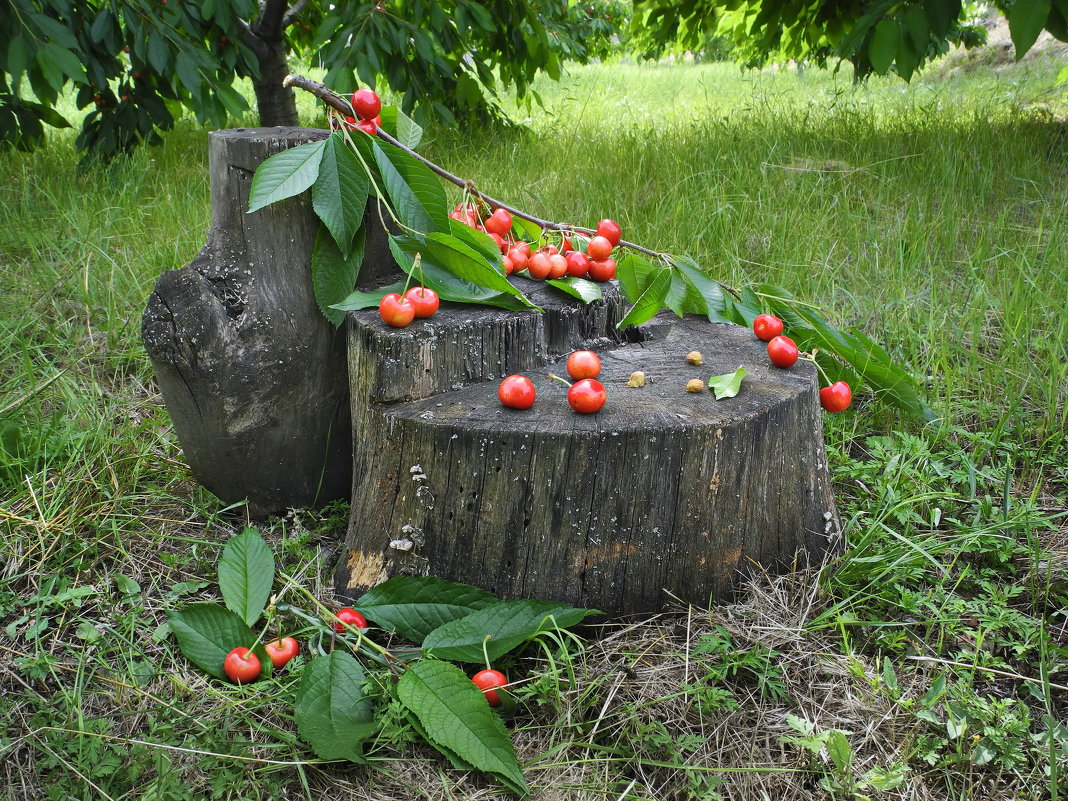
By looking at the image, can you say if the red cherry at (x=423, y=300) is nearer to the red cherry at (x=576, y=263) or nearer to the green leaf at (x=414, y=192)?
the green leaf at (x=414, y=192)

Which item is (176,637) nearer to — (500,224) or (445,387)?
(445,387)

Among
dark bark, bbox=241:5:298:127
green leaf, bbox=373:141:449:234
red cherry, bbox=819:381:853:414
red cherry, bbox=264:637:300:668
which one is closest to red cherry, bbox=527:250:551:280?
green leaf, bbox=373:141:449:234

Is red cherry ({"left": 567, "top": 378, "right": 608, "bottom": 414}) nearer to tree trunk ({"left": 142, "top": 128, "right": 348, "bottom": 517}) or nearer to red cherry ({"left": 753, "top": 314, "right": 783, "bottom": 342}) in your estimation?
red cherry ({"left": 753, "top": 314, "right": 783, "bottom": 342})

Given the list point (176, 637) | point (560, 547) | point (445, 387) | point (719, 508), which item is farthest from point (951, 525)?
point (176, 637)

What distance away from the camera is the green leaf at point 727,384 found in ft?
5.57

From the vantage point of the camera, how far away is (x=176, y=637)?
1667mm

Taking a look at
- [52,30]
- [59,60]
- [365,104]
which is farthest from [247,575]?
[52,30]

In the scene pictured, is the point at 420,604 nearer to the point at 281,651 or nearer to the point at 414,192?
the point at 281,651

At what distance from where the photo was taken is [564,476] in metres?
1.60

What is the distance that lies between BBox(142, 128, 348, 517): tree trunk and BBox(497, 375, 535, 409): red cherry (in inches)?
22.7

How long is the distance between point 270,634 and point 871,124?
4.15 metres

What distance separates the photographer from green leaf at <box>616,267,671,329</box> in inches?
76.6

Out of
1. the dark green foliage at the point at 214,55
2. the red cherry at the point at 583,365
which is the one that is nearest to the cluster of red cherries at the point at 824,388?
the red cherry at the point at 583,365

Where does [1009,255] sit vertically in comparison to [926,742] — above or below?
above
